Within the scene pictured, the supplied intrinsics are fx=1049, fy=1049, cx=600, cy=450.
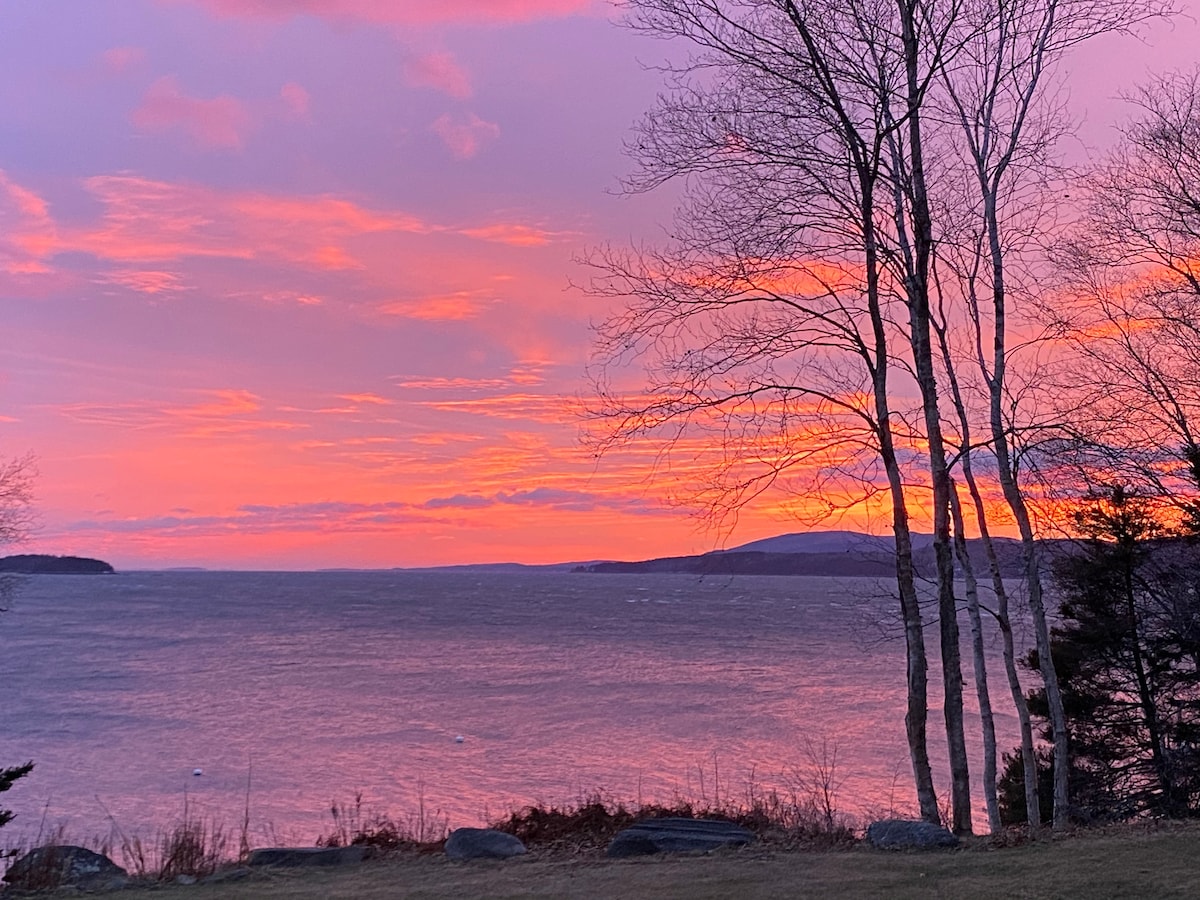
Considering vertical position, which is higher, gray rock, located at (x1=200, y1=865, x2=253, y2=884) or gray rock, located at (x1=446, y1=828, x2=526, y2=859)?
gray rock, located at (x1=446, y1=828, x2=526, y2=859)

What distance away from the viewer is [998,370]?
46.6 feet

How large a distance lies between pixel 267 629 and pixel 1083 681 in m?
77.9

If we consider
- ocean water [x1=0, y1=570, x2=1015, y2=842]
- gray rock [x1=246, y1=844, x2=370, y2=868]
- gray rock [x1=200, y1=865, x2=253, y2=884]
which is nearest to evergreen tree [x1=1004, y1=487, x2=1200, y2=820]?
ocean water [x1=0, y1=570, x2=1015, y2=842]

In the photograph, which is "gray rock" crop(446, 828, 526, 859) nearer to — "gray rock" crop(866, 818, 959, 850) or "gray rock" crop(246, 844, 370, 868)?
"gray rock" crop(246, 844, 370, 868)

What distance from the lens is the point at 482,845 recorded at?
31.7 ft

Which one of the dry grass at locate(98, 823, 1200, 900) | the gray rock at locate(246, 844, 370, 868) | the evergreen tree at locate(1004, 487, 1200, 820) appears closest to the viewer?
the dry grass at locate(98, 823, 1200, 900)

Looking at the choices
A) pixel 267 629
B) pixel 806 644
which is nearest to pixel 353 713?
pixel 806 644

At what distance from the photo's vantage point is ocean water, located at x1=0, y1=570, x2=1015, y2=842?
24.9 m

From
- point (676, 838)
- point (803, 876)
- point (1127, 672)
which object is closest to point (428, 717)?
point (1127, 672)

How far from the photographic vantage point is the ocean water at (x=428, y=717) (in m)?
24.9

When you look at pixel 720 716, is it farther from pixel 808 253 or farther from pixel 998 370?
pixel 808 253

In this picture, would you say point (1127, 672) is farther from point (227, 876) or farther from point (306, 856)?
point (227, 876)

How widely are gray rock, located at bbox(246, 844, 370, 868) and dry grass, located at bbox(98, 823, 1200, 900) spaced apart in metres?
0.25

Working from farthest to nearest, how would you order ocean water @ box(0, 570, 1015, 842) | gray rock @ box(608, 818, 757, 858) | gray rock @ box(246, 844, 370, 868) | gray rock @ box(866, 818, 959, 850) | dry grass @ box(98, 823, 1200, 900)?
ocean water @ box(0, 570, 1015, 842), gray rock @ box(246, 844, 370, 868), gray rock @ box(608, 818, 757, 858), gray rock @ box(866, 818, 959, 850), dry grass @ box(98, 823, 1200, 900)
